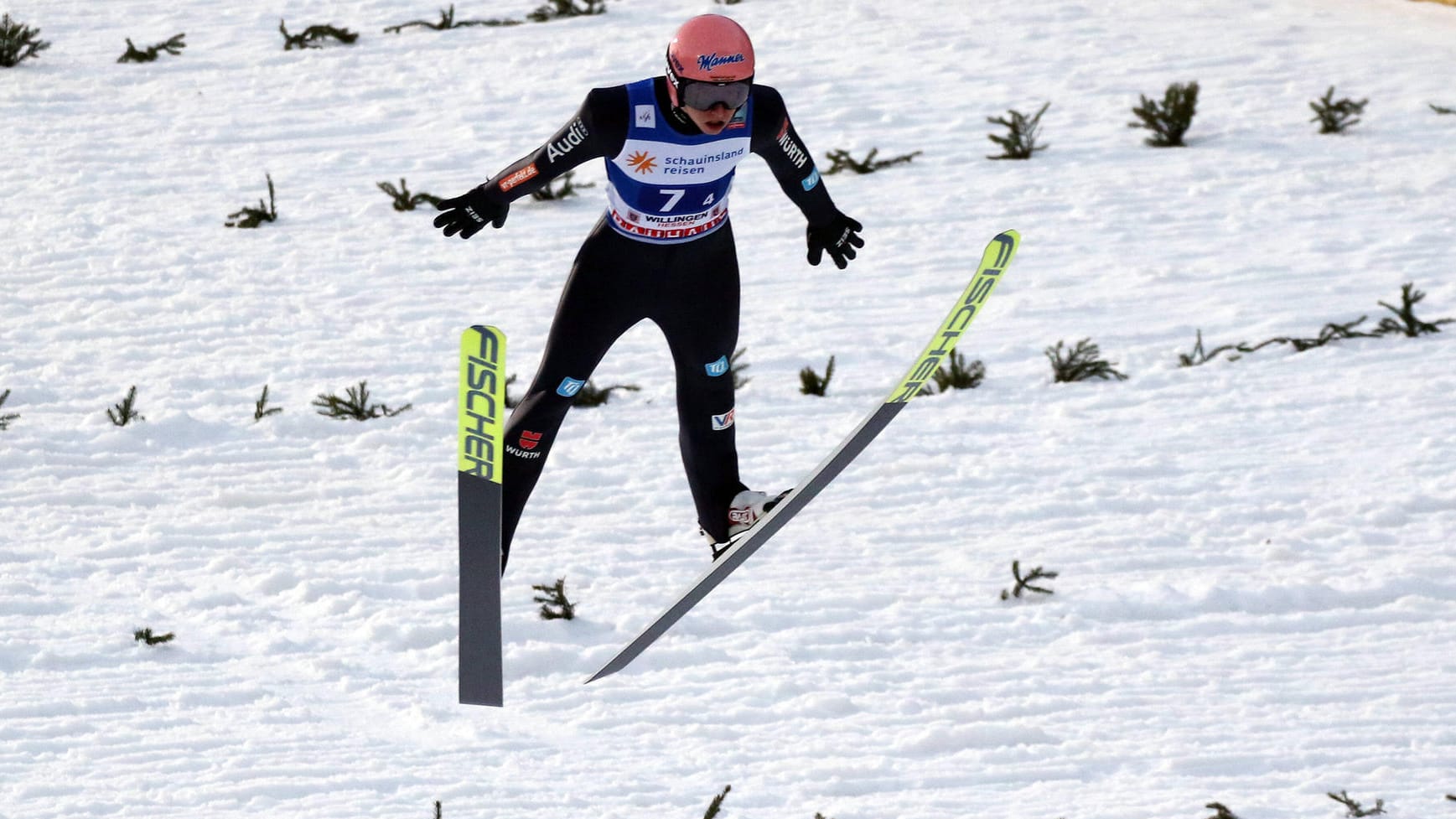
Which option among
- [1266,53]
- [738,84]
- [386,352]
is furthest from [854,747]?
[1266,53]

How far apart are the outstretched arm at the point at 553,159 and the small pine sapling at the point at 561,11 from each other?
7.88 m

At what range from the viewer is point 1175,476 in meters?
6.57

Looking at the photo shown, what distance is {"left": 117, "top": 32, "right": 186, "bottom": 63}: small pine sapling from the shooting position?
1116cm

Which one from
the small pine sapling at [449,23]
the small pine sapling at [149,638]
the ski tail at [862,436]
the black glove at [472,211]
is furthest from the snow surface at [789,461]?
the black glove at [472,211]

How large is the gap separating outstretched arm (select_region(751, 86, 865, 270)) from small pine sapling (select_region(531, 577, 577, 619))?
162 cm

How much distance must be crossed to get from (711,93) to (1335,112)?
274 inches

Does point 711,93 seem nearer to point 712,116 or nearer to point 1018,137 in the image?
point 712,116

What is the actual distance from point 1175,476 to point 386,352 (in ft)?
12.2

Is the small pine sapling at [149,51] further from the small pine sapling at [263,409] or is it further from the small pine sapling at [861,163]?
the small pine sapling at [263,409]

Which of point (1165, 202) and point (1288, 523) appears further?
point (1165, 202)

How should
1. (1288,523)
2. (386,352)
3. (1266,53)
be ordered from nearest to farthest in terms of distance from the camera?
(1288,523), (386,352), (1266,53)

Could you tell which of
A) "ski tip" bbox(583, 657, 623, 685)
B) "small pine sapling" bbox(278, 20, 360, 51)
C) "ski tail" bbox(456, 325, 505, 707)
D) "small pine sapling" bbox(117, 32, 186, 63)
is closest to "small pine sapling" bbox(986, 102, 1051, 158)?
"small pine sapling" bbox(278, 20, 360, 51)

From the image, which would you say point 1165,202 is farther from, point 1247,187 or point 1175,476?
point 1175,476

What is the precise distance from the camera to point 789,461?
6664 mm
